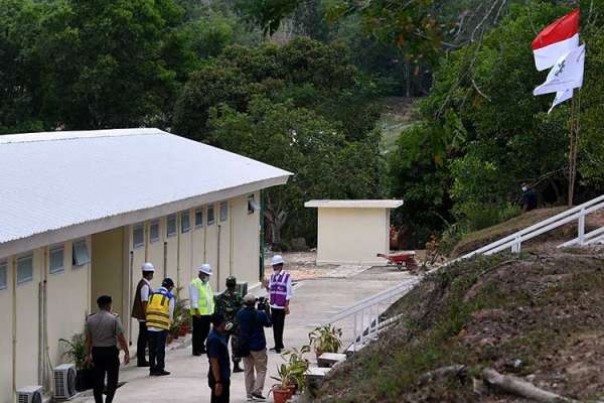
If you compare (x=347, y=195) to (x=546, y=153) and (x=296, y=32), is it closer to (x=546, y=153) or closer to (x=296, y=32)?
(x=546, y=153)

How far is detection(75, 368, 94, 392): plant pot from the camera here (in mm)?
15914

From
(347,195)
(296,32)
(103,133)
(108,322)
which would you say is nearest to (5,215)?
(108,322)

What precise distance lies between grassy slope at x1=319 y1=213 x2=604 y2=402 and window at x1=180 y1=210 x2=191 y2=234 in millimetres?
9081

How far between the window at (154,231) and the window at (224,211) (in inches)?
194

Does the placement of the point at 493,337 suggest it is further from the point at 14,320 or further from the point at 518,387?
the point at 14,320

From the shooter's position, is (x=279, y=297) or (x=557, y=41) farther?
(x=279, y=297)

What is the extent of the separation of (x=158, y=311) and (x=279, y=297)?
2397 mm

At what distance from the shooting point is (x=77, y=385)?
17484 mm

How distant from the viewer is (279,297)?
20281 millimetres

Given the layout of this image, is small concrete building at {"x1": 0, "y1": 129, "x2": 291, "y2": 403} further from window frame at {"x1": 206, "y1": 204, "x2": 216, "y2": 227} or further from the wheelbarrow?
the wheelbarrow

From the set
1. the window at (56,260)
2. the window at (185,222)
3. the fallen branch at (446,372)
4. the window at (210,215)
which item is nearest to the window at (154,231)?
the window at (185,222)

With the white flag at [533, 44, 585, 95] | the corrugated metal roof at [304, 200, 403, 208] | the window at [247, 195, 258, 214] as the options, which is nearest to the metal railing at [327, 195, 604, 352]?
the white flag at [533, 44, 585, 95]

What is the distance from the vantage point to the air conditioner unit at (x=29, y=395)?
1584 cm

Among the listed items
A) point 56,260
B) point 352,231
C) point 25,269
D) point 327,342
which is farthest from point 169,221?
point 352,231
